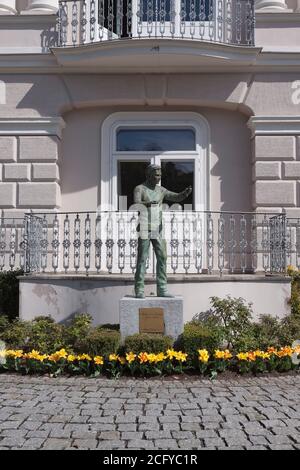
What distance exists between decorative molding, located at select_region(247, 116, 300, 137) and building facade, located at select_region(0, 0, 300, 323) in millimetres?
22

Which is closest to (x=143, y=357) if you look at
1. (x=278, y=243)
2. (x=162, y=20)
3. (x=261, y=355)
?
(x=261, y=355)

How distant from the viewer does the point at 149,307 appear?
7.13 metres

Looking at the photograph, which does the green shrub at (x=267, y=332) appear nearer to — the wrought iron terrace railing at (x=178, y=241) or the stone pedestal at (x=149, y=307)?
the stone pedestal at (x=149, y=307)

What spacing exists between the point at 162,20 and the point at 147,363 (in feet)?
27.0

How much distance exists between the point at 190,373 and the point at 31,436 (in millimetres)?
2775

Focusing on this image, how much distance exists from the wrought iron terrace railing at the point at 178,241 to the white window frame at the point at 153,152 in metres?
0.56

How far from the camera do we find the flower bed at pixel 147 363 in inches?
256

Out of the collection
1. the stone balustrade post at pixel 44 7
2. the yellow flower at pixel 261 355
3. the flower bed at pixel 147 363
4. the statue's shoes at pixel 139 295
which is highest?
the stone balustrade post at pixel 44 7

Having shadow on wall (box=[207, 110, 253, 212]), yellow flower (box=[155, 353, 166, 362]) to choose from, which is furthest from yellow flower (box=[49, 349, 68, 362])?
shadow on wall (box=[207, 110, 253, 212])

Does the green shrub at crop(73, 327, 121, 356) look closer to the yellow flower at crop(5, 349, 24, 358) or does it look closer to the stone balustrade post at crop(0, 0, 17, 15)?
the yellow flower at crop(5, 349, 24, 358)

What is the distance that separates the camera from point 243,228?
10.0 metres

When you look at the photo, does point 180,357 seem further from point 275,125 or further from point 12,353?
point 275,125

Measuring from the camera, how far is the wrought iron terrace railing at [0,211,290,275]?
9344 millimetres

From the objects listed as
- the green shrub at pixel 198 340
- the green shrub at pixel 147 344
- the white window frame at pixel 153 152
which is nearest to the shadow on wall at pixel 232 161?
the white window frame at pixel 153 152
